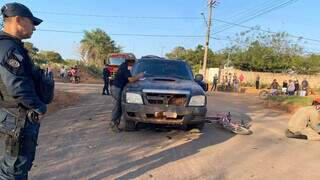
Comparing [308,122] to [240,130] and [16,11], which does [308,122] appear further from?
[16,11]

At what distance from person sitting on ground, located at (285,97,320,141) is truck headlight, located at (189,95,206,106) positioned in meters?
2.50

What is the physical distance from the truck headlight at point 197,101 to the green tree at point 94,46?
68069 millimetres

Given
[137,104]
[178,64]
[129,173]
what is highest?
[178,64]

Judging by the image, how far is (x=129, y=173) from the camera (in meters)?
7.30

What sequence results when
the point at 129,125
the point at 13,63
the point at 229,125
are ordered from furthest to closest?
the point at 229,125 → the point at 129,125 → the point at 13,63

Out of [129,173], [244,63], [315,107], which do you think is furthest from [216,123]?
[244,63]

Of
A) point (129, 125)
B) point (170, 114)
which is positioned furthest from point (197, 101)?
point (129, 125)

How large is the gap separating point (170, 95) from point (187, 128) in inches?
62.3

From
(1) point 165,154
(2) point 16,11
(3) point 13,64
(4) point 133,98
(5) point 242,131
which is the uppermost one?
(2) point 16,11

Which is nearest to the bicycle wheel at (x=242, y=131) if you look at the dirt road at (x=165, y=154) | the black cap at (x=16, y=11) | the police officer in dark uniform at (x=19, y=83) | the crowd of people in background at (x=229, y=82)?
the dirt road at (x=165, y=154)

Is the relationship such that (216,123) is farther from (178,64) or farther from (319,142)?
(319,142)

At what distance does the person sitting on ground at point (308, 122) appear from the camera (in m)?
11.5

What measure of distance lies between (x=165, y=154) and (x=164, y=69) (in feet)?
12.7

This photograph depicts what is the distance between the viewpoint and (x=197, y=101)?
1071cm
